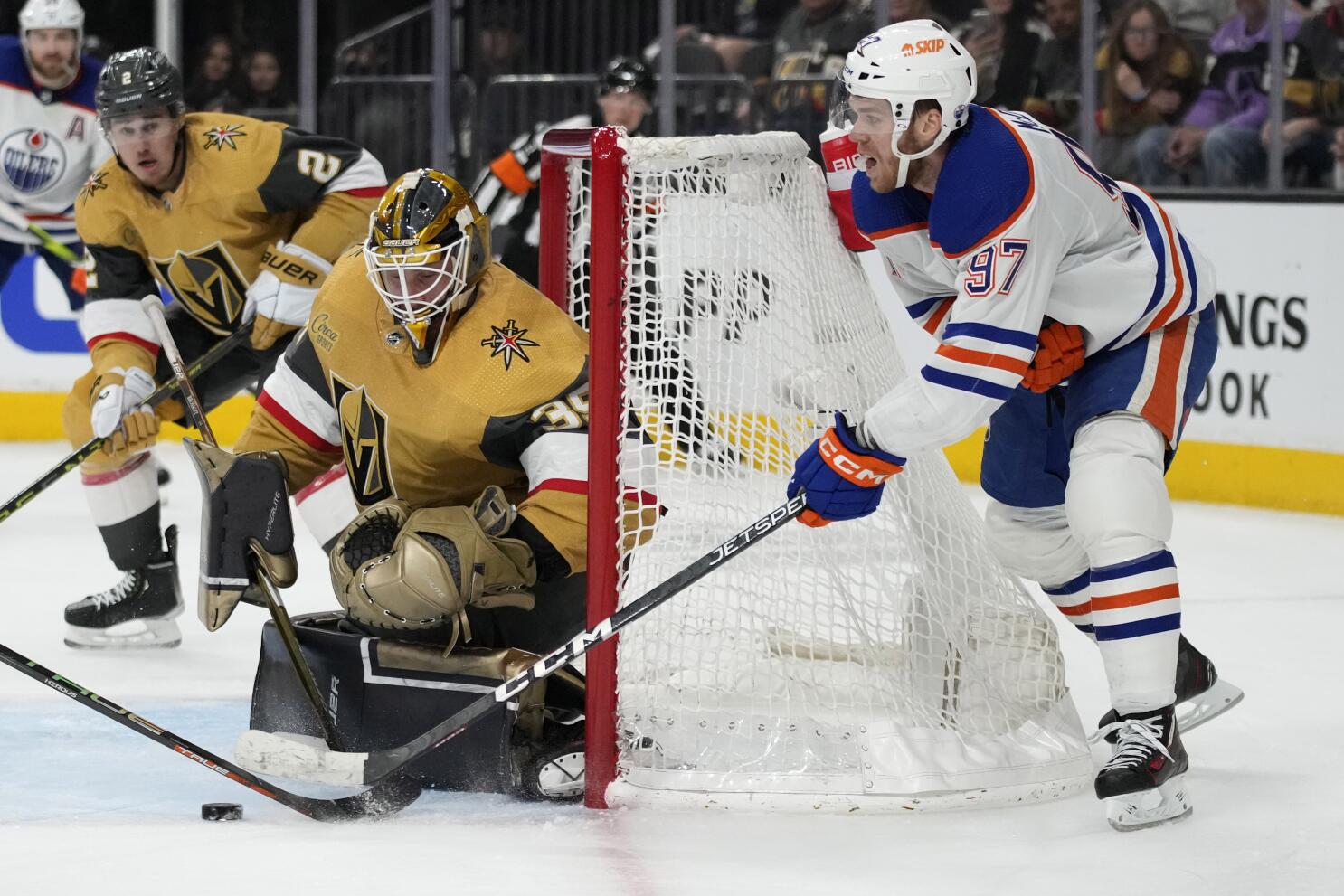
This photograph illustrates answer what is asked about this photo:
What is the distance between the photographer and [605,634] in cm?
258

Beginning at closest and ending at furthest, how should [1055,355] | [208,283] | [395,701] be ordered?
1. [1055,355]
2. [395,701]
3. [208,283]

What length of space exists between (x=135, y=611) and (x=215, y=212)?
0.81 m

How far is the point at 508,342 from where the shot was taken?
2844mm

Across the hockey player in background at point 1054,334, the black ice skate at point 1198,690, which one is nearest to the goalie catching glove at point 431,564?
the hockey player in background at point 1054,334

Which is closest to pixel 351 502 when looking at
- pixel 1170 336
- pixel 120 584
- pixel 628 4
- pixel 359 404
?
pixel 359 404

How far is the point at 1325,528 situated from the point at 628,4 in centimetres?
293

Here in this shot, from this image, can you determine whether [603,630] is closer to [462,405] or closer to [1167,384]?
[462,405]

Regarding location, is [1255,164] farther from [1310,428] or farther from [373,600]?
[373,600]

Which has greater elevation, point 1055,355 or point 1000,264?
point 1000,264

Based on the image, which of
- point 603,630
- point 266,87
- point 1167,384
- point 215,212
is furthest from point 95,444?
point 266,87

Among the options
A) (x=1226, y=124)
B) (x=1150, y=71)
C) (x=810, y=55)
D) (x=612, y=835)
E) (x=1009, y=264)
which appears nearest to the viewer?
(x=1009, y=264)

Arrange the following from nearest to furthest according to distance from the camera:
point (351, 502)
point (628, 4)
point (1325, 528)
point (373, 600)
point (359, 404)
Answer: point (373, 600)
point (359, 404)
point (351, 502)
point (1325, 528)
point (628, 4)

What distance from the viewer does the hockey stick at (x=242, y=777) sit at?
2.60m

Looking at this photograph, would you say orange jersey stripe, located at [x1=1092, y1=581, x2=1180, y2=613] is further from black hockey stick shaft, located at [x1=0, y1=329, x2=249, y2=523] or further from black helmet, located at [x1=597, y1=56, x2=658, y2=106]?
black helmet, located at [x1=597, y1=56, x2=658, y2=106]
